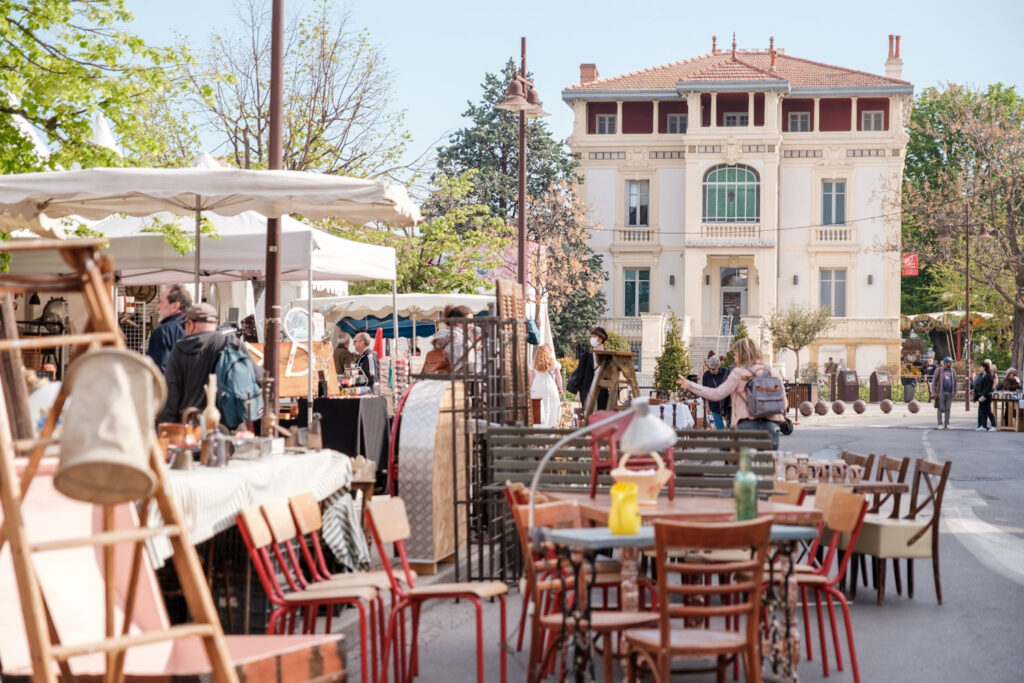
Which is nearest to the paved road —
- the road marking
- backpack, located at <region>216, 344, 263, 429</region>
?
the road marking

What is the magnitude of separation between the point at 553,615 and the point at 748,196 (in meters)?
52.0

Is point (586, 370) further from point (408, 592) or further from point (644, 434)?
point (644, 434)

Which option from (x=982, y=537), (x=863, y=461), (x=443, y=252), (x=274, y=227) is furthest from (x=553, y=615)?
(x=443, y=252)

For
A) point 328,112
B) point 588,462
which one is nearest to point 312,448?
point 588,462

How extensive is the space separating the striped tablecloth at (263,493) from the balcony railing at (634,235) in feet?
166

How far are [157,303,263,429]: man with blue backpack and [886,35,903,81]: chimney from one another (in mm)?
56088

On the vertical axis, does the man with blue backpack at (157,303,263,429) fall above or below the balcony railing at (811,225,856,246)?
below

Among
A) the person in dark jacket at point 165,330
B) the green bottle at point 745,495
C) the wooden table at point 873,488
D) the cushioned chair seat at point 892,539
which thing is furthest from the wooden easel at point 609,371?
the green bottle at point 745,495

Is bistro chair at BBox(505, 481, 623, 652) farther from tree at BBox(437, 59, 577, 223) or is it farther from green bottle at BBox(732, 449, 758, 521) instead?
→ tree at BBox(437, 59, 577, 223)

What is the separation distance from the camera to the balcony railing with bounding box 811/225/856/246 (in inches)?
2272

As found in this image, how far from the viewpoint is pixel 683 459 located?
888cm

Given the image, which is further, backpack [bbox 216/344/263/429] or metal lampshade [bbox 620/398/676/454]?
backpack [bbox 216/344/263/429]

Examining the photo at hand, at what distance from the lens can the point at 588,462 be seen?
907cm

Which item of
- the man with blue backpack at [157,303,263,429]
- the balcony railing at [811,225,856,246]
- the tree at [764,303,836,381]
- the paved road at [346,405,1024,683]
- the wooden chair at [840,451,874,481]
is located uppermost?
the balcony railing at [811,225,856,246]
